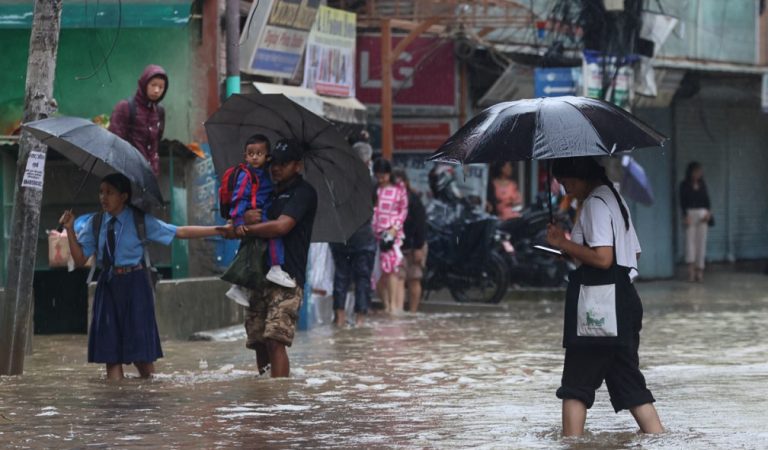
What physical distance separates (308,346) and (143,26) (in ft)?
14.2

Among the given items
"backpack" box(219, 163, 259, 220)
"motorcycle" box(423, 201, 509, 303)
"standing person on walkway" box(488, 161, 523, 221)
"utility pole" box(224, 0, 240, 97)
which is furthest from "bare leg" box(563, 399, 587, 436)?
"standing person on walkway" box(488, 161, 523, 221)

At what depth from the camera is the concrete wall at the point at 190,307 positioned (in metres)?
14.3

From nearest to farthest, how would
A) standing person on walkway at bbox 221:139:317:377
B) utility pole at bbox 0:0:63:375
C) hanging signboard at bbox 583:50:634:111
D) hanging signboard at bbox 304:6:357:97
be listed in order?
standing person on walkway at bbox 221:139:317:377
utility pole at bbox 0:0:63:375
hanging signboard at bbox 304:6:357:97
hanging signboard at bbox 583:50:634:111

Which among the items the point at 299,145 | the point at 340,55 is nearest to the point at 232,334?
the point at 299,145

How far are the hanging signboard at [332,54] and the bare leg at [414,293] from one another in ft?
9.33

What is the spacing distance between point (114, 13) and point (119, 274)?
6.29 m

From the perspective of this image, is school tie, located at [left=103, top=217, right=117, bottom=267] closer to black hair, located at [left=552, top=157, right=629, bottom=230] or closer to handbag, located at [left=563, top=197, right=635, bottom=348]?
black hair, located at [left=552, top=157, right=629, bottom=230]

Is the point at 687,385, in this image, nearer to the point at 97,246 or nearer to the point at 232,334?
the point at 97,246

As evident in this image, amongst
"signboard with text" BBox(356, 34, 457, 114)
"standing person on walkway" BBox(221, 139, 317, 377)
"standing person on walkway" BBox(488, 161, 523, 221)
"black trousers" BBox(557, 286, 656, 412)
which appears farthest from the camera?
"signboard with text" BBox(356, 34, 457, 114)

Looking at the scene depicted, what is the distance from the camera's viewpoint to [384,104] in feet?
69.6

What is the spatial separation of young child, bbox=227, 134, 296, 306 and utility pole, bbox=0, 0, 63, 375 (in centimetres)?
153

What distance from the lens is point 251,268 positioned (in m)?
→ 10.2

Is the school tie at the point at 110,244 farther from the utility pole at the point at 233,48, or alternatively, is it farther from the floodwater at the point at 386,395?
the utility pole at the point at 233,48

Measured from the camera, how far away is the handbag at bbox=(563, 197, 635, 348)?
24.9 feet
